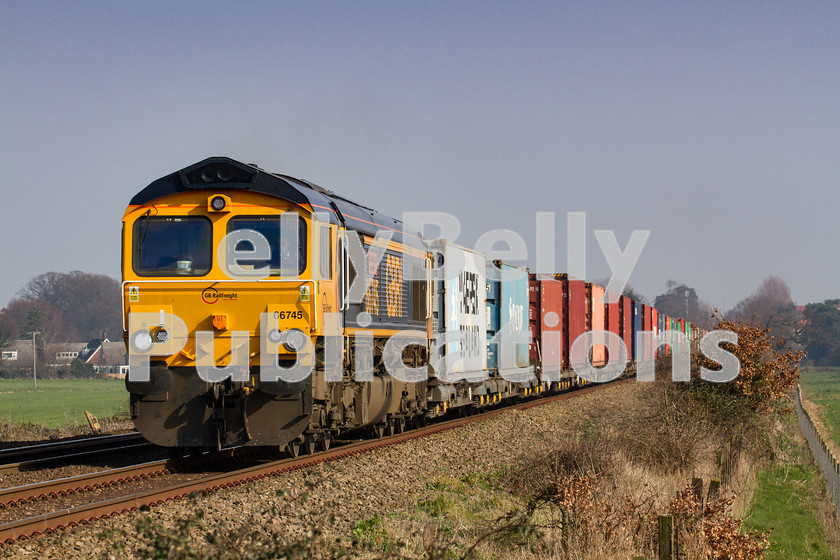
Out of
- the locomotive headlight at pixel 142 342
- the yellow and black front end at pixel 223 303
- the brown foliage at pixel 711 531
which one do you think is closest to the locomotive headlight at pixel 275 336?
the yellow and black front end at pixel 223 303

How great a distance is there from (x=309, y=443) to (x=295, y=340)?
7.54 feet

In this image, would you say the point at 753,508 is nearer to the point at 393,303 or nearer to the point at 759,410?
the point at 759,410

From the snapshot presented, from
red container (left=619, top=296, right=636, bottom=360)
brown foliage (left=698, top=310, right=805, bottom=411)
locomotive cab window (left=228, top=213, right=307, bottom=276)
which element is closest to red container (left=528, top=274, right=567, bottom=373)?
brown foliage (left=698, top=310, right=805, bottom=411)

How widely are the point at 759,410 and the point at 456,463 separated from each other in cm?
780

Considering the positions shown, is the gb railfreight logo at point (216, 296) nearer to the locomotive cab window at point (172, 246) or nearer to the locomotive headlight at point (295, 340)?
the locomotive cab window at point (172, 246)

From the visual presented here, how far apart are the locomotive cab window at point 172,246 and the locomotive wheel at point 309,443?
9.56ft

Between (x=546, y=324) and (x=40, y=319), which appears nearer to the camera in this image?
(x=546, y=324)

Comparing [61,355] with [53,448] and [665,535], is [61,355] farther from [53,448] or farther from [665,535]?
[665,535]

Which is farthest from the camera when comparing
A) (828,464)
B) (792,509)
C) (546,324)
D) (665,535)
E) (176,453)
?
(546,324)

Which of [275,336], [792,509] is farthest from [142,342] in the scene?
[792,509]

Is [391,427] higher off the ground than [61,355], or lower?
higher

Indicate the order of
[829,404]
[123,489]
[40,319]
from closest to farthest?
[123,489] → [829,404] → [40,319]

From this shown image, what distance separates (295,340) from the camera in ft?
36.9

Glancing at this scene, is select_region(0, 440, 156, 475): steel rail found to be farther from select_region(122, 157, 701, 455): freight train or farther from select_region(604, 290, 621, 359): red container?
select_region(604, 290, 621, 359): red container
